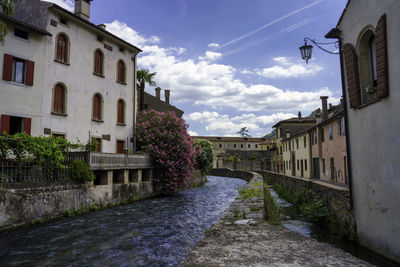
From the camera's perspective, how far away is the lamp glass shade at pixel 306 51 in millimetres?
8904

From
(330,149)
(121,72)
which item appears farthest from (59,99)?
(330,149)

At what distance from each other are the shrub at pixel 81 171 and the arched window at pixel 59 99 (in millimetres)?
4905

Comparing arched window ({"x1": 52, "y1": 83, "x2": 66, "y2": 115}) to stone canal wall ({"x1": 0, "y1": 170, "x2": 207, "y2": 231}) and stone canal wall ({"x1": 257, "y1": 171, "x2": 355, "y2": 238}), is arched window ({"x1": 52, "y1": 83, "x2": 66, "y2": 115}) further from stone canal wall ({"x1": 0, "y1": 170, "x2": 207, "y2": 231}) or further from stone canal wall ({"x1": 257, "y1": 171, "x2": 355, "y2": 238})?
stone canal wall ({"x1": 257, "y1": 171, "x2": 355, "y2": 238})

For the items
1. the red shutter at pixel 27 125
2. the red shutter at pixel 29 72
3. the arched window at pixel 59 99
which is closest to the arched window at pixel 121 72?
the arched window at pixel 59 99

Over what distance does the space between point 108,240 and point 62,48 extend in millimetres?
13556

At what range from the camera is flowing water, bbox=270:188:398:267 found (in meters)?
6.59

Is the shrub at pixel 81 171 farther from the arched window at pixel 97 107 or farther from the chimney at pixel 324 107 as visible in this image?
the chimney at pixel 324 107

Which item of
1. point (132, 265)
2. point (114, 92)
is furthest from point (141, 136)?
point (132, 265)

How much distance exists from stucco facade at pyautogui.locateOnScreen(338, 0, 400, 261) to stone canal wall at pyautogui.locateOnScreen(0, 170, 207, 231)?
36.4 ft

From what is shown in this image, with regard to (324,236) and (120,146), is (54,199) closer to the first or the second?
(120,146)

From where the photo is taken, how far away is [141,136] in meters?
22.8

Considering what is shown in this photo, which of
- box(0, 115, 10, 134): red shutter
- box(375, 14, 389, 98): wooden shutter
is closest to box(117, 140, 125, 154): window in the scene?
box(0, 115, 10, 134): red shutter

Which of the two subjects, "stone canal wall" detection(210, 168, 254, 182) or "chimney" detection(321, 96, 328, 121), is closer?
"chimney" detection(321, 96, 328, 121)

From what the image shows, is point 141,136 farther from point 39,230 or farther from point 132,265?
point 132,265
